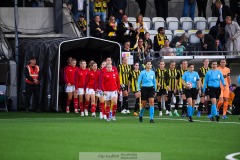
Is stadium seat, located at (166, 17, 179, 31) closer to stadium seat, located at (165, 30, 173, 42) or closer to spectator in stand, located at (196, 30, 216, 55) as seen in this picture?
stadium seat, located at (165, 30, 173, 42)

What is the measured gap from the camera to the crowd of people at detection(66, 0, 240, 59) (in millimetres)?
38594

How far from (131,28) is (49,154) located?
829 inches

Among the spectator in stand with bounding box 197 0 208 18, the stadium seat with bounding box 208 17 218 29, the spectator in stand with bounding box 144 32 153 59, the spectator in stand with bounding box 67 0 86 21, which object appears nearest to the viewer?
the spectator in stand with bounding box 144 32 153 59

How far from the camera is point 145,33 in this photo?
127ft

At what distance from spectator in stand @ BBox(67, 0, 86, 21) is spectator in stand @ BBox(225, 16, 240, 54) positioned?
21.1 ft

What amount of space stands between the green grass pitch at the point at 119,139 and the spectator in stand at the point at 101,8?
11.4 m

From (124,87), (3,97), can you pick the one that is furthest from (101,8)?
(3,97)

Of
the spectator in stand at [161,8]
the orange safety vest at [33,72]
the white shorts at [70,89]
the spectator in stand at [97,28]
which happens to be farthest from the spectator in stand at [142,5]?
the orange safety vest at [33,72]

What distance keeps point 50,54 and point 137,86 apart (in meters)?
4.45

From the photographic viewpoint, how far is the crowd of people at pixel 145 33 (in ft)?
127

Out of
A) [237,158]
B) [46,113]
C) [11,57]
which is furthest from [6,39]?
[237,158]

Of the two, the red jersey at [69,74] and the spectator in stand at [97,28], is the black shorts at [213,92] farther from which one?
the spectator in stand at [97,28]

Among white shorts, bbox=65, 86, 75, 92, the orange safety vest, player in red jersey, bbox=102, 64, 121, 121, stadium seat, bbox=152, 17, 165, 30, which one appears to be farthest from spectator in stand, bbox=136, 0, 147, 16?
player in red jersey, bbox=102, 64, 121, 121

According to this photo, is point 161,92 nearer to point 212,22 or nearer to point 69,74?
point 69,74
